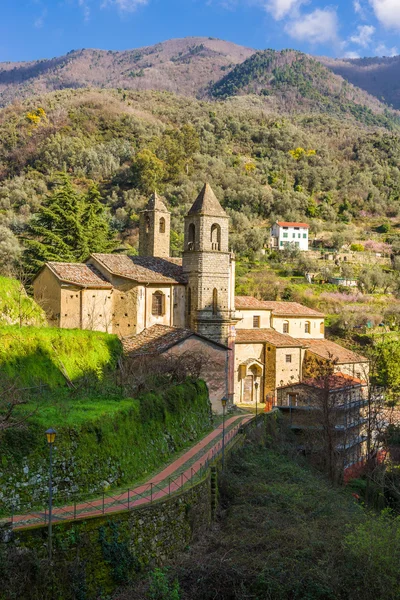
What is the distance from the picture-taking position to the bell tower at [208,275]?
3262 centimetres

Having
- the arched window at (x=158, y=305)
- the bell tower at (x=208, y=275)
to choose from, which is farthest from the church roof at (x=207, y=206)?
the arched window at (x=158, y=305)

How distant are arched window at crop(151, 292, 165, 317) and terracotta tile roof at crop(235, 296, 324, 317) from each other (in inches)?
392

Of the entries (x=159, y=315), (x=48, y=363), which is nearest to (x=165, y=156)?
(x=159, y=315)

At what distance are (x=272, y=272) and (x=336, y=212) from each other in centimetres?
2914

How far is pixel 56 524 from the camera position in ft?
41.5

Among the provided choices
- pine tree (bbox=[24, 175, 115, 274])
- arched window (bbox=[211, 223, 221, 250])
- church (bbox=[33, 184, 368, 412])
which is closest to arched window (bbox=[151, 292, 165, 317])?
church (bbox=[33, 184, 368, 412])

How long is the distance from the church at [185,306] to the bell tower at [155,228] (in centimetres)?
6

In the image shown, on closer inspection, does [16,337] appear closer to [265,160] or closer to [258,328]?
[258,328]

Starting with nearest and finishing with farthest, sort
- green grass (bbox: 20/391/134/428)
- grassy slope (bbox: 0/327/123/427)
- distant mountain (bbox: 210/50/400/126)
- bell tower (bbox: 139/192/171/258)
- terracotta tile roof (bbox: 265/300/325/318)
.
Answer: green grass (bbox: 20/391/134/428), grassy slope (bbox: 0/327/123/427), bell tower (bbox: 139/192/171/258), terracotta tile roof (bbox: 265/300/325/318), distant mountain (bbox: 210/50/400/126)

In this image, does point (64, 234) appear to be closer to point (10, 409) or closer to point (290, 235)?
point (10, 409)

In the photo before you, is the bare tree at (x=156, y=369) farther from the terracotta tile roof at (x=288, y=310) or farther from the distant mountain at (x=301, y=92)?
the distant mountain at (x=301, y=92)

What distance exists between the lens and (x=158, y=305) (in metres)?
32.5

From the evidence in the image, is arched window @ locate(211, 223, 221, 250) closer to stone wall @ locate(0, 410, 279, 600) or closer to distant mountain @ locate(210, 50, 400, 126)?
stone wall @ locate(0, 410, 279, 600)

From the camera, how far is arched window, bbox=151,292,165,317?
3241 cm
